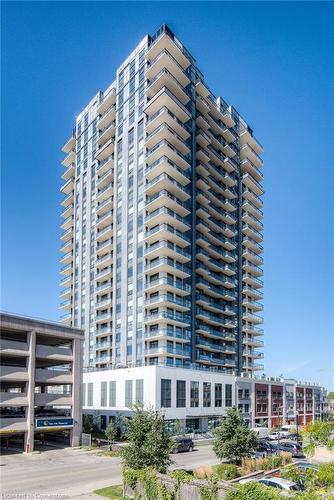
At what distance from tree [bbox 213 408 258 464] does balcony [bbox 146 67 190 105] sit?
5729cm

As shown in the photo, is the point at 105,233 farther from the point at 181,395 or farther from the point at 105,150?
the point at 181,395

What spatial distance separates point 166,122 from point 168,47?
12.9 meters

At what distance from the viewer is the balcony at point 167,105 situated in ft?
254

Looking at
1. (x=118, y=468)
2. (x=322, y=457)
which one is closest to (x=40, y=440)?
(x=118, y=468)

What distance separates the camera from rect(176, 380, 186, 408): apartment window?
6484 centimetres

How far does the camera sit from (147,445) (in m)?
30.9

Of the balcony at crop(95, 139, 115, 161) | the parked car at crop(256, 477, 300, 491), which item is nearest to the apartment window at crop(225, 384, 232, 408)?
the parked car at crop(256, 477, 300, 491)

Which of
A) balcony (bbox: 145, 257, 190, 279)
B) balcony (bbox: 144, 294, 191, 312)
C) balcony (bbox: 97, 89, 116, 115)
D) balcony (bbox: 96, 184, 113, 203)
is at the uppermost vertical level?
balcony (bbox: 97, 89, 116, 115)

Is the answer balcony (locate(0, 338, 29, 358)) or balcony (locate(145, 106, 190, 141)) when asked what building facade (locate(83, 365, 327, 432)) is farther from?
balcony (locate(145, 106, 190, 141))

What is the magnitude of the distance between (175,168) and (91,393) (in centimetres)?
3802

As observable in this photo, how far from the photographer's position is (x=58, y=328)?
54344mm

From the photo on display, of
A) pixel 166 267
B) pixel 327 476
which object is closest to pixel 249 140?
pixel 166 267

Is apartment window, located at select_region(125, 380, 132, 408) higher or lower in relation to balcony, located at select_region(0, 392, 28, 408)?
lower

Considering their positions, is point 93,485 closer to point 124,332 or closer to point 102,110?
point 124,332
